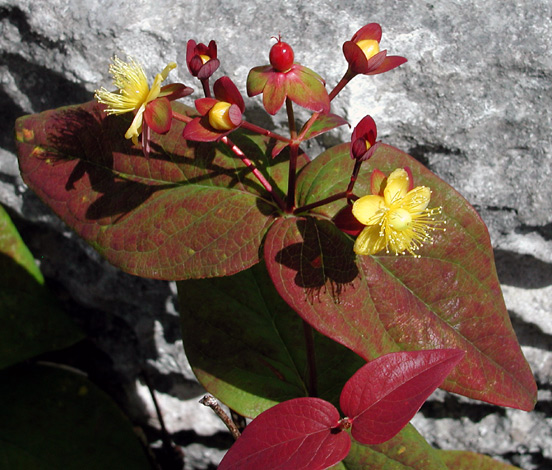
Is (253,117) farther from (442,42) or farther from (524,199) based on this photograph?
(524,199)

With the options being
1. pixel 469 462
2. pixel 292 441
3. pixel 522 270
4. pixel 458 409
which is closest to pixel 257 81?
pixel 292 441

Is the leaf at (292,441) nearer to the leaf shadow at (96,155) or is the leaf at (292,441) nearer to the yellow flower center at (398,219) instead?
the yellow flower center at (398,219)

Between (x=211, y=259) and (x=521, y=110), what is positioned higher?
(x=521, y=110)

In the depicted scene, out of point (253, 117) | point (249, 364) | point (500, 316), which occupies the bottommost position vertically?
point (249, 364)

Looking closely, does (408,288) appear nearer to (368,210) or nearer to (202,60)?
(368,210)

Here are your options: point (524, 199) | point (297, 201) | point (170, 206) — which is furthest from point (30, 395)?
point (524, 199)

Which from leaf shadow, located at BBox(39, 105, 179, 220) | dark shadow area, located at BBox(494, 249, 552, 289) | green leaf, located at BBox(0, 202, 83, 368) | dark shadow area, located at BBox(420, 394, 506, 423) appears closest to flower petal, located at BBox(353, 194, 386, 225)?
leaf shadow, located at BBox(39, 105, 179, 220)

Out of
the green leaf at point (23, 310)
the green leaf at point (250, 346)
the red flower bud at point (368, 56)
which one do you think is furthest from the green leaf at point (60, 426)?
the red flower bud at point (368, 56)
